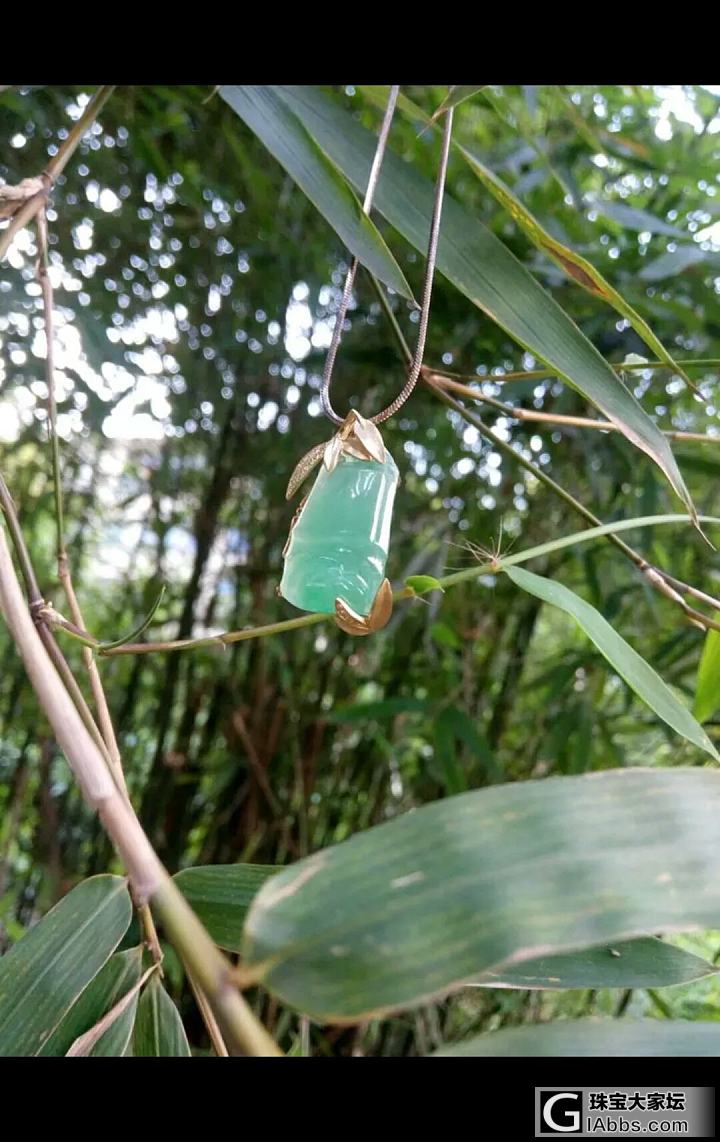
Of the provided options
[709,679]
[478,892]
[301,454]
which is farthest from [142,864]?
[301,454]

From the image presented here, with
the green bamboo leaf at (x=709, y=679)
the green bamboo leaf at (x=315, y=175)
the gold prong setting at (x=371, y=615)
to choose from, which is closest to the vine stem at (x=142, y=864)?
the gold prong setting at (x=371, y=615)

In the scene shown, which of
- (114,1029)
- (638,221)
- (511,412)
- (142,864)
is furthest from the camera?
(638,221)

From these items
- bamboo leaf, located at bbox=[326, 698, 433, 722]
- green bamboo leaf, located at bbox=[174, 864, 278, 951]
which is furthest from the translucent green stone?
bamboo leaf, located at bbox=[326, 698, 433, 722]

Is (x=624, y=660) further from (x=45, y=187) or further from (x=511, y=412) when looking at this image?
(x=45, y=187)

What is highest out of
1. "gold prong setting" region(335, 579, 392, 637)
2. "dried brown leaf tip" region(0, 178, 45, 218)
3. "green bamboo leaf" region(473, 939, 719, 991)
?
"dried brown leaf tip" region(0, 178, 45, 218)

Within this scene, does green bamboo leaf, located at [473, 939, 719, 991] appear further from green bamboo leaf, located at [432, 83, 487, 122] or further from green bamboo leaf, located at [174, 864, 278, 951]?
green bamboo leaf, located at [432, 83, 487, 122]
